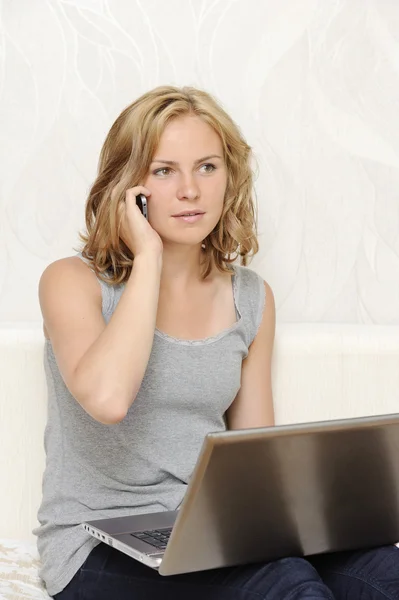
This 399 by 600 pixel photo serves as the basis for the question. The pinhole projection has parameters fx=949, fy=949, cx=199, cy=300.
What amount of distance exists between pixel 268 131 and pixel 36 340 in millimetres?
735

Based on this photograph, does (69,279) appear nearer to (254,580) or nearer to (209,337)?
(209,337)

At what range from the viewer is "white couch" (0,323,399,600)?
1.88 meters

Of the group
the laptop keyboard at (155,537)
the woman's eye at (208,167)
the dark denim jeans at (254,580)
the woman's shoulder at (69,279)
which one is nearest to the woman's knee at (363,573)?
the dark denim jeans at (254,580)

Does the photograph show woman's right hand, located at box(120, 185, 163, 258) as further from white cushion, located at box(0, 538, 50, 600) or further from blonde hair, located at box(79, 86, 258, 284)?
white cushion, located at box(0, 538, 50, 600)

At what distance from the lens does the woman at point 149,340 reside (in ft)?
5.04

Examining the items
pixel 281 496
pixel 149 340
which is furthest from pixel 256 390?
pixel 281 496

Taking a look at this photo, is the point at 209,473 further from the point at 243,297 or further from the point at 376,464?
the point at 243,297

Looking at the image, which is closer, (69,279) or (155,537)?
(155,537)

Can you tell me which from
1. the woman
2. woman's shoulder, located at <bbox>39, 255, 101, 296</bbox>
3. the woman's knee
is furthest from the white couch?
the woman's knee

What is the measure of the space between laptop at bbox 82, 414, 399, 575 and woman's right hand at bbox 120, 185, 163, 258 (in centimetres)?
52

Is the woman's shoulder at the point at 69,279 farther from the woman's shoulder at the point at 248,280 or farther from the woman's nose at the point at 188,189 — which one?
the woman's shoulder at the point at 248,280

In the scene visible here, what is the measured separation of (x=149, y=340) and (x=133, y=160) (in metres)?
0.37

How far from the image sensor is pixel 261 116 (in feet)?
7.18

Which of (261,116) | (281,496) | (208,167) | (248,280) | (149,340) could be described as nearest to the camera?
(281,496)
